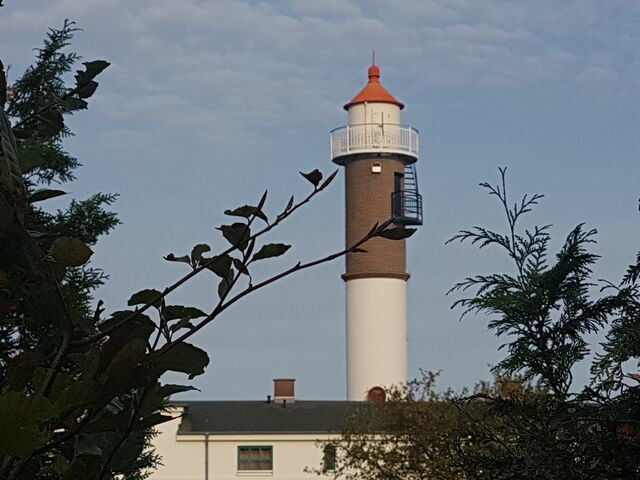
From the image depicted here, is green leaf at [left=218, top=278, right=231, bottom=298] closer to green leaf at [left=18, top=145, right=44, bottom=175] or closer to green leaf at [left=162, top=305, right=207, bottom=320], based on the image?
green leaf at [left=162, top=305, right=207, bottom=320]

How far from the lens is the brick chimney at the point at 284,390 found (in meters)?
60.3

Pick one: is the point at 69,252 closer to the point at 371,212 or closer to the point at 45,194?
the point at 45,194

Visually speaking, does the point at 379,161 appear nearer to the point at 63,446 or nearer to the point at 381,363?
the point at 381,363

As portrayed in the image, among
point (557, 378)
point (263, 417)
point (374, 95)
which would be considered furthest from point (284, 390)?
point (557, 378)

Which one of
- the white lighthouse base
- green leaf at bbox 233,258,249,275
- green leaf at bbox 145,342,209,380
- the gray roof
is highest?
the white lighthouse base

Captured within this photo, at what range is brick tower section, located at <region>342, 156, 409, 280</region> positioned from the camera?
183 ft

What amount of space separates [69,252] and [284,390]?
59372 mm

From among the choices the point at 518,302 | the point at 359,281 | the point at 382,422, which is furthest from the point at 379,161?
the point at 518,302

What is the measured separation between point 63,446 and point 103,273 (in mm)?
12589

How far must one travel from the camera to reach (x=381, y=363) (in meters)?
55.5

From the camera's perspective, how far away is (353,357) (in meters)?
56.1

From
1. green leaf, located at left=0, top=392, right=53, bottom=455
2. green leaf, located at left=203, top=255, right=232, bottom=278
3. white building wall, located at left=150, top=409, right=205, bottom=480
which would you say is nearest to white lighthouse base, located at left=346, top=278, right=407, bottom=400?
white building wall, located at left=150, top=409, right=205, bottom=480

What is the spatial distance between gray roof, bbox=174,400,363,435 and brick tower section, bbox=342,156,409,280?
6328 millimetres

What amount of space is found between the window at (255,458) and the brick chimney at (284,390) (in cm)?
482
